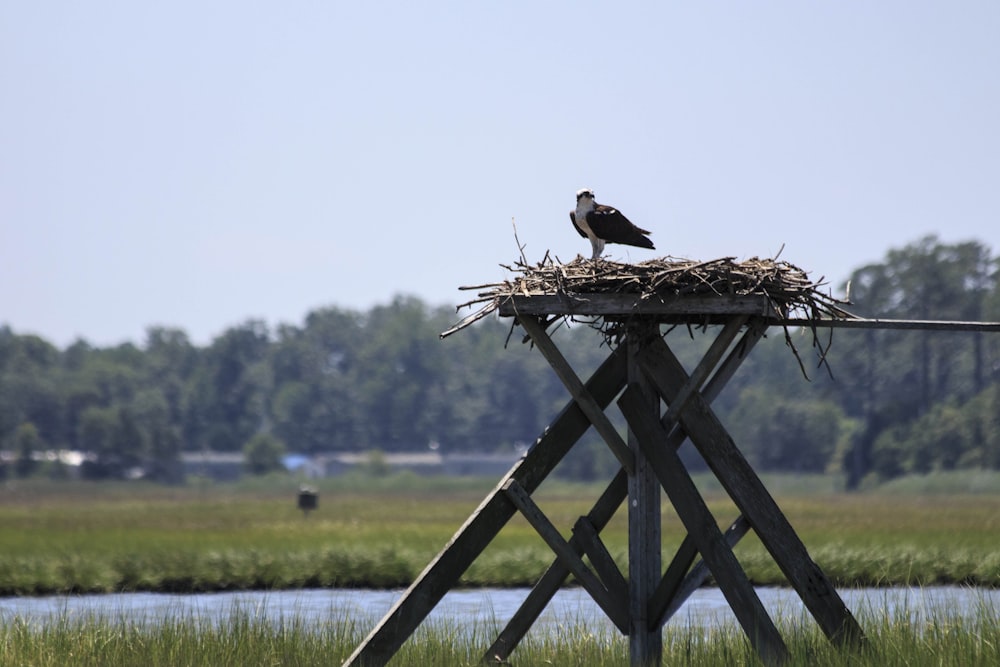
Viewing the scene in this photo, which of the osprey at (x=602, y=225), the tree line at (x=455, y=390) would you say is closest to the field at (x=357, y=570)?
the osprey at (x=602, y=225)

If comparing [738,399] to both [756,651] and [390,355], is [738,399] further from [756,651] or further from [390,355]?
[756,651]

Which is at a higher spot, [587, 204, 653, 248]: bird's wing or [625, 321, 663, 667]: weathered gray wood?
[587, 204, 653, 248]: bird's wing

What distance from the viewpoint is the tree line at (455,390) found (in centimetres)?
10806

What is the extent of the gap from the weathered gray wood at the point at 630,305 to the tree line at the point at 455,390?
88.0 meters

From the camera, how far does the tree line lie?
108m

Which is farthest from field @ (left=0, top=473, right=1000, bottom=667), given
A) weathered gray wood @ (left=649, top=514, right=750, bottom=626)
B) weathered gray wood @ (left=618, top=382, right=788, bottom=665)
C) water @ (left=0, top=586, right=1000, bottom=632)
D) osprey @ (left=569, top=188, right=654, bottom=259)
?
osprey @ (left=569, top=188, right=654, bottom=259)

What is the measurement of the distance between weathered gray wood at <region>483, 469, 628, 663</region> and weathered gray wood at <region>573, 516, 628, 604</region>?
7 centimetres

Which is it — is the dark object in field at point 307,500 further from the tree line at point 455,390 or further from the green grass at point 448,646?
the tree line at point 455,390

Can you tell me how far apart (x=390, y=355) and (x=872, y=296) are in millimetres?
68915

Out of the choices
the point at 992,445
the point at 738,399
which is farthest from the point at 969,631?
the point at 738,399

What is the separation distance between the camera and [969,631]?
45.4ft

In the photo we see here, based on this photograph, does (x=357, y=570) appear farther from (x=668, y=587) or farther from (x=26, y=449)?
(x=26, y=449)

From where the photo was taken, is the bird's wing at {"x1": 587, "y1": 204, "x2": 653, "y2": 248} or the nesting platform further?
the bird's wing at {"x1": 587, "y1": 204, "x2": 653, "y2": 248}

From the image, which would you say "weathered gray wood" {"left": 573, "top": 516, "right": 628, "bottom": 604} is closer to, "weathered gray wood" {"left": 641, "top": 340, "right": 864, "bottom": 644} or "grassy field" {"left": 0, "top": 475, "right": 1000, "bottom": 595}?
"weathered gray wood" {"left": 641, "top": 340, "right": 864, "bottom": 644}
